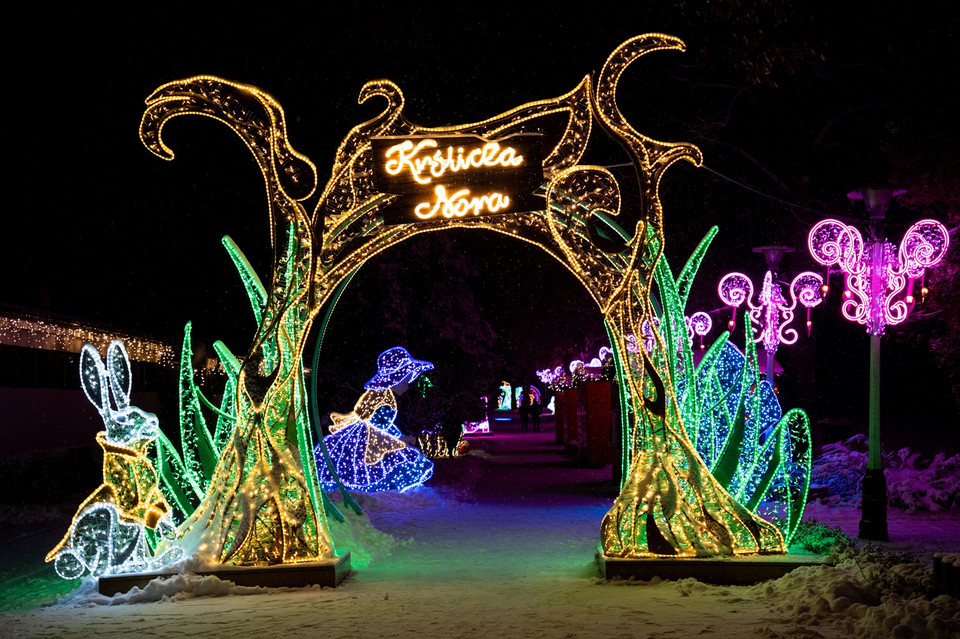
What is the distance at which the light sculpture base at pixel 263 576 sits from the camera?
26.3 ft

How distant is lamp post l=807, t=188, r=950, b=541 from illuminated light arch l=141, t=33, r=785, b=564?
12.1 ft

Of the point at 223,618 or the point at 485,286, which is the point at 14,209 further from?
the point at 485,286

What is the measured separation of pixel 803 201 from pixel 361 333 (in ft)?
30.1

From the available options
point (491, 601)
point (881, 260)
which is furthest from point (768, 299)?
point (491, 601)

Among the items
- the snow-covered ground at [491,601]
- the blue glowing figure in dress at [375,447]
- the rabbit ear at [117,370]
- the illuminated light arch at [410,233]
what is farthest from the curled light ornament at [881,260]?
the rabbit ear at [117,370]

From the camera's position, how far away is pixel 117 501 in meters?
8.41

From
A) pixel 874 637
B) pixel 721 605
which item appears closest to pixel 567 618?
pixel 721 605

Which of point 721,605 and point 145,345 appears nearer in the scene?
point 721,605

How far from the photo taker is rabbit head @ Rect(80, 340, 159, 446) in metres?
8.32

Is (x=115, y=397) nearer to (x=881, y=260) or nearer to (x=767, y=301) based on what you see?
(x=881, y=260)

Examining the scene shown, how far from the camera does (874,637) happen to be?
5906mm

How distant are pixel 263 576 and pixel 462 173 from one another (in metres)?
3.78

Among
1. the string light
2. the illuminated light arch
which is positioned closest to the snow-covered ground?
the illuminated light arch

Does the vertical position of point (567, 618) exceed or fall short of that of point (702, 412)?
it falls short
